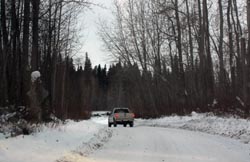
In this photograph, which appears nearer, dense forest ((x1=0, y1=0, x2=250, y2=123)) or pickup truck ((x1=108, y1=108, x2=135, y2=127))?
dense forest ((x1=0, y1=0, x2=250, y2=123))

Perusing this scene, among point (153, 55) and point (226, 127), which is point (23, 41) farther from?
point (153, 55)

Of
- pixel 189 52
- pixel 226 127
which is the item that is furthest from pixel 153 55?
pixel 226 127

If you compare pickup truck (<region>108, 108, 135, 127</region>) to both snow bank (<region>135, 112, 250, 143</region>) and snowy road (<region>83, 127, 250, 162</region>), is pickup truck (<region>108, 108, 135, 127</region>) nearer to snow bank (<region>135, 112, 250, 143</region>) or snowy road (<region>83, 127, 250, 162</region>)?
snow bank (<region>135, 112, 250, 143</region>)

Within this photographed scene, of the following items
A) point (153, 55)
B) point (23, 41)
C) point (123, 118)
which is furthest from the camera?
point (153, 55)

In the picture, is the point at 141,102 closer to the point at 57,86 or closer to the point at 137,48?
the point at 137,48

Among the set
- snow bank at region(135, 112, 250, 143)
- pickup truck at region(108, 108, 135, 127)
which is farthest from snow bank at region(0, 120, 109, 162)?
pickup truck at region(108, 108, 135, 127)

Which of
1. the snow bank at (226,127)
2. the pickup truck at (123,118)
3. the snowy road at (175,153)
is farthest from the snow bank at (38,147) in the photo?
the pickup truck at (123,118)

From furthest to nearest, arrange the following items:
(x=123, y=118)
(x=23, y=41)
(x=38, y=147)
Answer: (x=123, y=118), (x=23, y=41), (x=38, y=147)

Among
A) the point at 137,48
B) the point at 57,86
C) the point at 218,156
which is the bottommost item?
the point at 218,156

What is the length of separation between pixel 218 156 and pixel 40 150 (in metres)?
5.47

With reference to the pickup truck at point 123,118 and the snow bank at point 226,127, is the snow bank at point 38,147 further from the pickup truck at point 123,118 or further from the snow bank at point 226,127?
the pickup truck at point 123,118

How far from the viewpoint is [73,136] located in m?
19.1

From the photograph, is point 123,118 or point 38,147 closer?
point 38,147

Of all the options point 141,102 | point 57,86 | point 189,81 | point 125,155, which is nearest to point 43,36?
point 57,86
